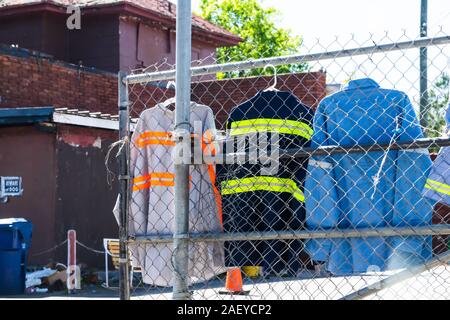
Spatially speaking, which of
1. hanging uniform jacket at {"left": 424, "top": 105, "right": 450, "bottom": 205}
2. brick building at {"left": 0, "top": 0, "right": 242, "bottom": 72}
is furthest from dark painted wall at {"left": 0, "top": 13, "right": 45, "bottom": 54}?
hanging uniform jacket at {"left": 424, "top": 105, "right": 450, "bottom": 205}

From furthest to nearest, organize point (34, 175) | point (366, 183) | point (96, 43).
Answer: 1. point (96, 43)
2. point (34, 175)
3. point (366, 183)

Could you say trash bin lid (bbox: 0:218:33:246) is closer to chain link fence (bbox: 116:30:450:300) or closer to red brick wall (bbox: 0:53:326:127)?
red brick wall (bbox: 0:53:326:127)

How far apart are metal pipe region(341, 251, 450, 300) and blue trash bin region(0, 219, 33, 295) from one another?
983 cm

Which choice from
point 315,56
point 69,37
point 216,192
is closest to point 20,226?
point 216,192

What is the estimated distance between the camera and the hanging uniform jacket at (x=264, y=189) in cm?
511

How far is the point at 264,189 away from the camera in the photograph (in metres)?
5.15

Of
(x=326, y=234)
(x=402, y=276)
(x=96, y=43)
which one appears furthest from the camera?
(x=96, y=43)

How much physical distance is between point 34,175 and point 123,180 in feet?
35.0

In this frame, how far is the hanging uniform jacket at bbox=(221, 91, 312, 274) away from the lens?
511cm

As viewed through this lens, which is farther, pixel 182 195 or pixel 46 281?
pixel 46 281

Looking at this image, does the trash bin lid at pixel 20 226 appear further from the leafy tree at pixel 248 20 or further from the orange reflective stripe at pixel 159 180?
the leafy tree at pixel 248 20

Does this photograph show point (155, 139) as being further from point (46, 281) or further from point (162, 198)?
point (46, 281)

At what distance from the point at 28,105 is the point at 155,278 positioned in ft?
40.5
